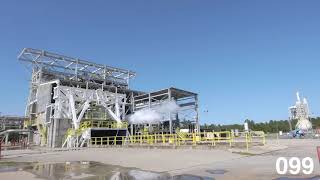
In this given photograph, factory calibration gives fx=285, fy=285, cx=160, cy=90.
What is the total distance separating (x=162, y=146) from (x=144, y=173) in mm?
14676

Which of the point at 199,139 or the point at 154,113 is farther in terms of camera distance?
the point at 154,113

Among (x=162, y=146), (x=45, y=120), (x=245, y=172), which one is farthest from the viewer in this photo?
(x=45, y=120)

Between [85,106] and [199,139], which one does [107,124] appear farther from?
[199,139]

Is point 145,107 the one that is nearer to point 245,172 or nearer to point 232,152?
point 232,152

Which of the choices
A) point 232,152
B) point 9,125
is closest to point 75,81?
point 9,125

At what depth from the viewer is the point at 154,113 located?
156 ft

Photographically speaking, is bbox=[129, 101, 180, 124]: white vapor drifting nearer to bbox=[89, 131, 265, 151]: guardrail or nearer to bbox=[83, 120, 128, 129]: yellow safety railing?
bbox=[83, 120, 128, 129]: yellow safety railing

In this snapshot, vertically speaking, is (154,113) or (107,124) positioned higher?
(154,113)

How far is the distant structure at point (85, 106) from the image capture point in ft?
133

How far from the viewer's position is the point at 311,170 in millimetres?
10578

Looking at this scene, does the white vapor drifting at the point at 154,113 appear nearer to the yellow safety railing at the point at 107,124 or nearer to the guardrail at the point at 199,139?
the yellow safety railing at the point at 107,124

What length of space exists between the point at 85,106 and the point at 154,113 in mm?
11274

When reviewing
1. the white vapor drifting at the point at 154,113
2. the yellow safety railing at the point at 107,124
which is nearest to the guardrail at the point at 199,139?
the yellow safety railing at the point at 107,124

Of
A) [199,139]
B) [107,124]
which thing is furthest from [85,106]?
[199,139]
